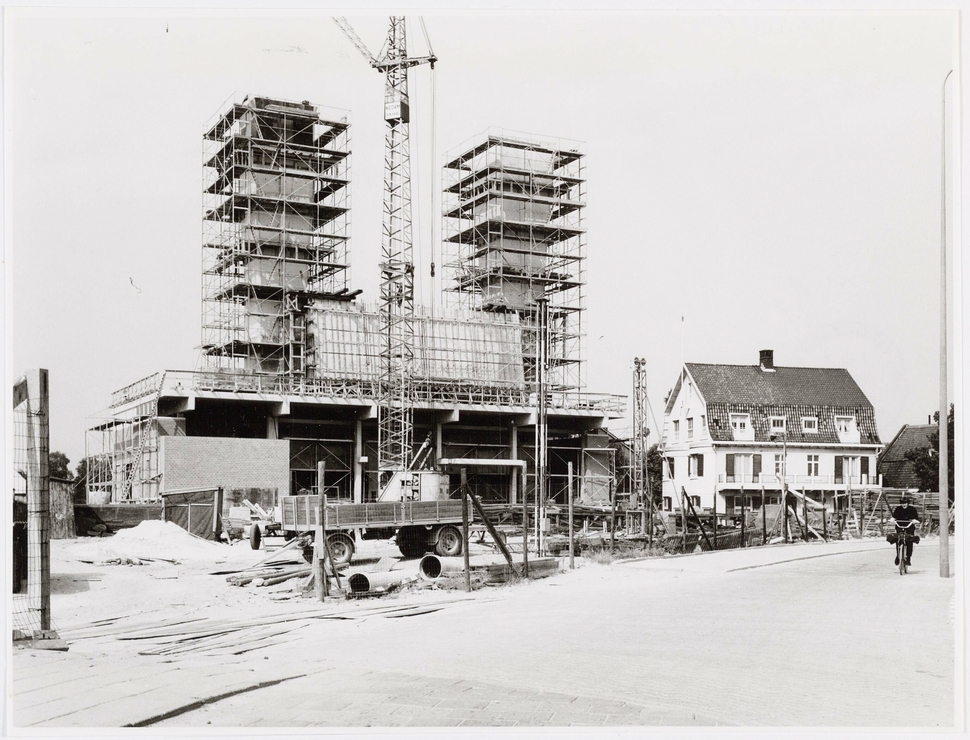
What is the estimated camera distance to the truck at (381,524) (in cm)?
2850

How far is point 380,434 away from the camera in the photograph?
52.4 meters

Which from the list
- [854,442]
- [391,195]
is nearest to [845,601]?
[854,442]

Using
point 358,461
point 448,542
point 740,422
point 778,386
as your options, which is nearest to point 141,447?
point 358,461

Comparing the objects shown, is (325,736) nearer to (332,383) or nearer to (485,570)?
(485,570)

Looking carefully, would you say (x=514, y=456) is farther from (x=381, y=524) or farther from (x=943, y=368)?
(x=943, y=368)

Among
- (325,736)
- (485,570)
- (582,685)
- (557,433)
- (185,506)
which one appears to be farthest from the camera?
(557,433)

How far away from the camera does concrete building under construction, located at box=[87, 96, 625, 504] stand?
46.9 m

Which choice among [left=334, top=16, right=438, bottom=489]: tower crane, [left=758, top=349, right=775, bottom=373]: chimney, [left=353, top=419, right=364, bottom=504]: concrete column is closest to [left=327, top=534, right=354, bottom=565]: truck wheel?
[left=758, top=349, right=775, bottom=373]: chimney

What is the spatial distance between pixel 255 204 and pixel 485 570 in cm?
3485

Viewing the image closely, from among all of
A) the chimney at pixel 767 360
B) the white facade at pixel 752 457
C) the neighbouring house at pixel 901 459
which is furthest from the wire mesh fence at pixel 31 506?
the white facade at pixel 752 457

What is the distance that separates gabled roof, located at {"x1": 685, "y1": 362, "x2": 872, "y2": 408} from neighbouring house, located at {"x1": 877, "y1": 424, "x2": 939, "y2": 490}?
1.56 meters

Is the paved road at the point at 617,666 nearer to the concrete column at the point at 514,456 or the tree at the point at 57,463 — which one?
the tree at the point at 57,463

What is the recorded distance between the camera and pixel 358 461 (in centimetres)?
5425

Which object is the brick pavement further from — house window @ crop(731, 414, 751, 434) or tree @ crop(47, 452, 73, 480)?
house window @ crop(731, 414, 751, 434)
